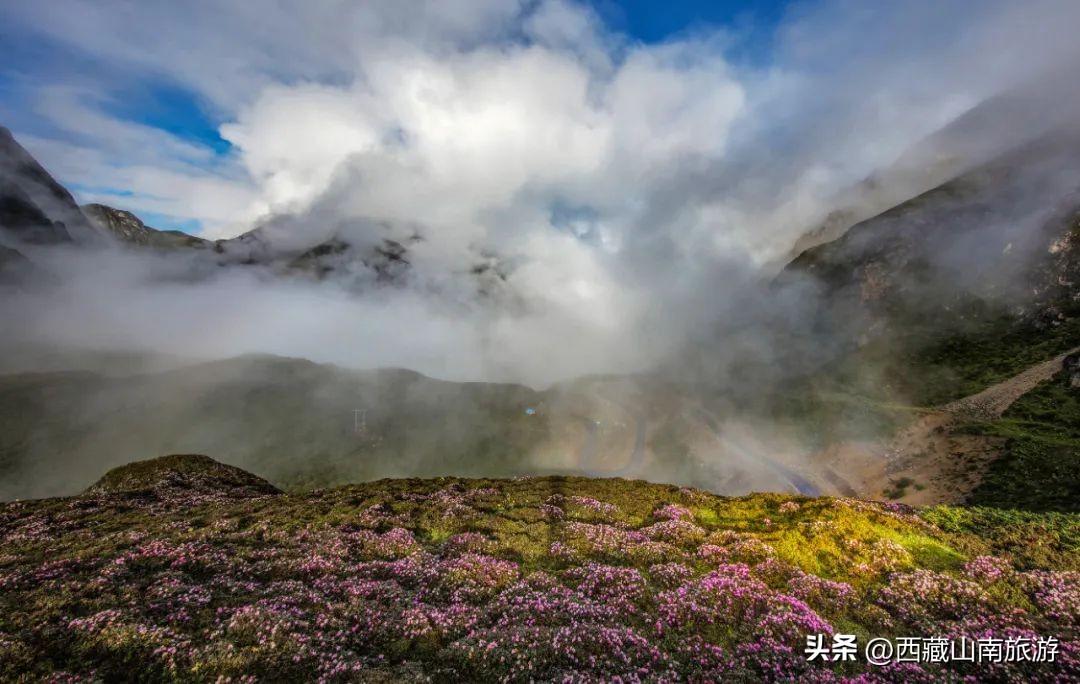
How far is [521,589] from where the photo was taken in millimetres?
18469

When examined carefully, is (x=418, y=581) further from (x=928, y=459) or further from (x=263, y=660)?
(x=928, y=459)

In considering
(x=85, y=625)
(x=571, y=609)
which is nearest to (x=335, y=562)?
(x=85, y=625)

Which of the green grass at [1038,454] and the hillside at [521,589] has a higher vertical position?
the green grass at [1038,454]

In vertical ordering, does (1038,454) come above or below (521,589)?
above

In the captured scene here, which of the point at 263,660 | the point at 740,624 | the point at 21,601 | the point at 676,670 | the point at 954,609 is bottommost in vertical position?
the point at 21,601

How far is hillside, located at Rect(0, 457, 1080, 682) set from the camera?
43.8 feet

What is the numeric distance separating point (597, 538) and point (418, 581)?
999cm

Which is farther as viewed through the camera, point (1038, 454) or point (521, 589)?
point (1038, 454)

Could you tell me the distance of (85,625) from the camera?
13.4 meters

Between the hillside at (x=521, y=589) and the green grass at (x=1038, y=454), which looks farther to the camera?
the green grass at (x=1038, y=454)

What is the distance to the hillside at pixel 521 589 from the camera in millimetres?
13344

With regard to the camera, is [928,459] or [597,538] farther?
[928,459]

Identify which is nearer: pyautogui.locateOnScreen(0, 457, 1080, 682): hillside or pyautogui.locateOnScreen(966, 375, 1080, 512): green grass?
pyautogui.locateOnScreen(0, 457, 1080, 682): hillside

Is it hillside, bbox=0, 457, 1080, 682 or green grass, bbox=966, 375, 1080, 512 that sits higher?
green grass, bbox=966, 375, 1080, 512
